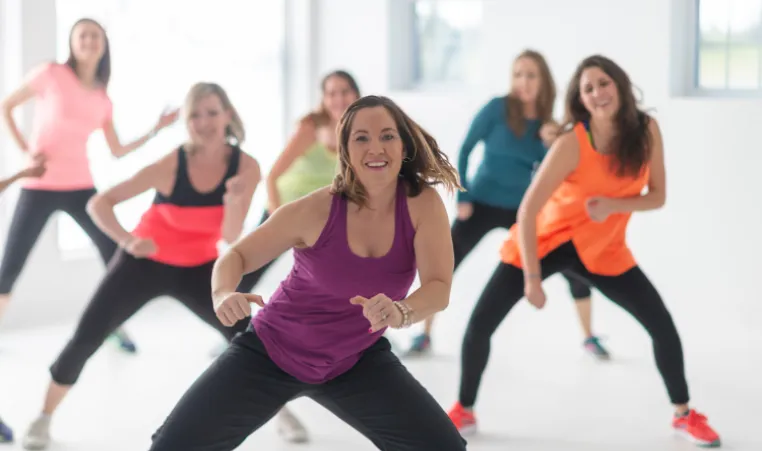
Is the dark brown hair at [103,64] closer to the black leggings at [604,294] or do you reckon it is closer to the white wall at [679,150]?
the black leggings at [604,294]

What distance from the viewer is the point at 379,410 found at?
2.24m

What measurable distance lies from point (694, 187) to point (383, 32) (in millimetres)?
2122

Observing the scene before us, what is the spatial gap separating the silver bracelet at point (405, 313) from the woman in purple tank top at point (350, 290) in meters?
0.08

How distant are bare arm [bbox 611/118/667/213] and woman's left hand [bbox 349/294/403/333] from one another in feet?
4.48

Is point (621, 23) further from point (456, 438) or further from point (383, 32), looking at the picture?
point (456, 438)

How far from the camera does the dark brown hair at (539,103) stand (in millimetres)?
4070

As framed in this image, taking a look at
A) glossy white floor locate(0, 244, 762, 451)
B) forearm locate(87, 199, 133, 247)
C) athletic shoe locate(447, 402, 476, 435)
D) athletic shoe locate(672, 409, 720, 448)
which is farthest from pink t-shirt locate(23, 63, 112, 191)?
athletic shoe locate(672, 409, 720, 448)

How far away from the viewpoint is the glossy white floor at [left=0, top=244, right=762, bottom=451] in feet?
11.1

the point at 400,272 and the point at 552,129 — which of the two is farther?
the point at 552,129

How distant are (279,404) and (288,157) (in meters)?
1.91

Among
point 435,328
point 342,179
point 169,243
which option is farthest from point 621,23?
point 342,179

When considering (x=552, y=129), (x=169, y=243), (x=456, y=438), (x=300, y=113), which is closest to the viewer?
(x=456, y=438)

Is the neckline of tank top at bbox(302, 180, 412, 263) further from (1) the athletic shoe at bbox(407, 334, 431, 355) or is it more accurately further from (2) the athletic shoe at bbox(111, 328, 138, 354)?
(2) the athletic shoe at bbox(111, 328, 138, 354)

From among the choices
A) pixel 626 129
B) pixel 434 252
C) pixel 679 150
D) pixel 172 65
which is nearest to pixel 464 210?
pixel 626 129
